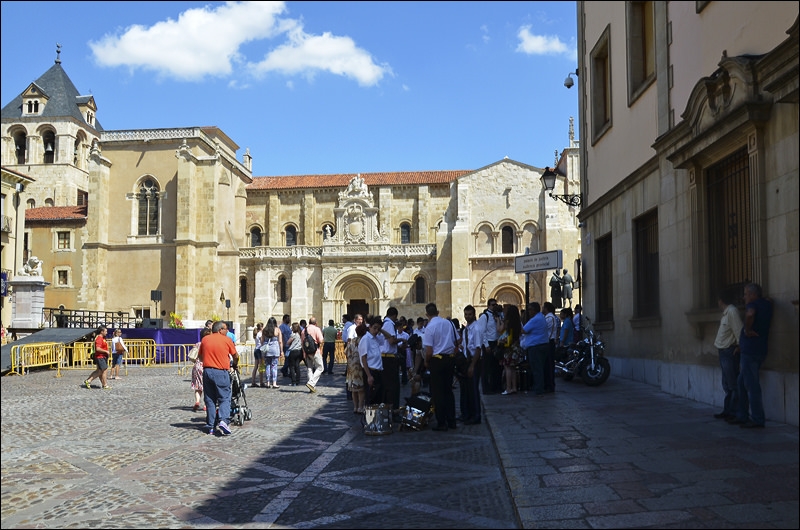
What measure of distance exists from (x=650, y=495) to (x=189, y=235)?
4327cm

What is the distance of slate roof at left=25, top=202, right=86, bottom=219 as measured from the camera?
168ft

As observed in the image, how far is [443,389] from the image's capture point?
406 inches

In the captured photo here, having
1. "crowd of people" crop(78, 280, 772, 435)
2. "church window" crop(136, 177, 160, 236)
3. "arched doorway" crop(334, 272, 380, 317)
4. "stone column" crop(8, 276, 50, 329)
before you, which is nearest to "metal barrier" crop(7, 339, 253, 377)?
"stone column" crop(8, 276, 50, 329)

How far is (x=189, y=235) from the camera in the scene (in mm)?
45969

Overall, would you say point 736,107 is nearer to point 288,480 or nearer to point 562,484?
point 562,484

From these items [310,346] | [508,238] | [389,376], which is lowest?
[389,376]

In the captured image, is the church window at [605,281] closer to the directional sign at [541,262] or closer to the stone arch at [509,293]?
the directional sign at [541,262]

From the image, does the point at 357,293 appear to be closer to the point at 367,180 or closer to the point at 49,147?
the point at 367,180

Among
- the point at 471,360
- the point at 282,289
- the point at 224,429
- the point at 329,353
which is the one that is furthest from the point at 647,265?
the point at 282,289

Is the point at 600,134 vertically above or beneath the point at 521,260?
above

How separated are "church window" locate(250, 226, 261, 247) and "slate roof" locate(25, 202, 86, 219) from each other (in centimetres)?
1309

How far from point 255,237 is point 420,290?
16209 millimetres

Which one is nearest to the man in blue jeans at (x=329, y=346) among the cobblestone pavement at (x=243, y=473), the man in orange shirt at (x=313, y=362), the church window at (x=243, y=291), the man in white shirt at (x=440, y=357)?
the man in orange shirt at (x=313, y=362)

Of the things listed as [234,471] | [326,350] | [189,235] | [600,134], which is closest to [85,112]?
[189,235]
